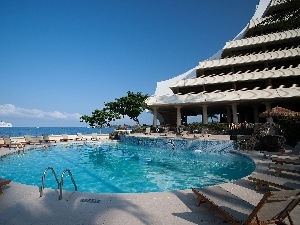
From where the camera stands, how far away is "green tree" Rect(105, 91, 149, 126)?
45250 millimetres

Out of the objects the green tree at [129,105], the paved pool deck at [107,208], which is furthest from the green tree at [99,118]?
the paved pool deck at [107,208]

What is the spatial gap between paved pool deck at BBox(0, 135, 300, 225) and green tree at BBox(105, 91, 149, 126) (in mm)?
38358

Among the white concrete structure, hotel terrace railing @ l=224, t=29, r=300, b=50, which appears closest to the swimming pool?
the white concrete structure

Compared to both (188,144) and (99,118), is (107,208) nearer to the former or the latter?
(188,144)

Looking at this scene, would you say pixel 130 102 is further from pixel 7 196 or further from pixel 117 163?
pixel 7 196

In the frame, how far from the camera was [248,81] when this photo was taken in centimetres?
3359

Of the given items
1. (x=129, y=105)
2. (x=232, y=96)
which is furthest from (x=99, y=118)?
(x=232, y=96)

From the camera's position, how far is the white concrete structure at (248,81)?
1190 inches

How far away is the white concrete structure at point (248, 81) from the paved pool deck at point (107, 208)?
85.4 ft

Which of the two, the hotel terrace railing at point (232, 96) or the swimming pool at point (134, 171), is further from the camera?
the hotel terrace railing at point (232, 96)

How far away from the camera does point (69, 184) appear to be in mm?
10789

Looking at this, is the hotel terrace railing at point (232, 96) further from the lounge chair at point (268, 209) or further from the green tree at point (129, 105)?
the lounge chair at point (268, 209)

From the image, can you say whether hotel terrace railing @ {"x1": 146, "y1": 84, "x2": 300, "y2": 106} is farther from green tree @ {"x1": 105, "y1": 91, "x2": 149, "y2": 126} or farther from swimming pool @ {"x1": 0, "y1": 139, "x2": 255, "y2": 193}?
swimming pool @ {"x1": 0, "y1": 139, "x2": 255, "y2": 193}

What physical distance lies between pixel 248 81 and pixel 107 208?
110ft
